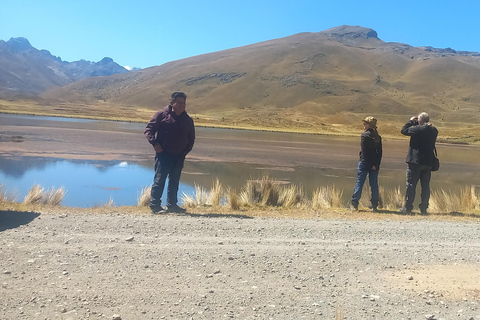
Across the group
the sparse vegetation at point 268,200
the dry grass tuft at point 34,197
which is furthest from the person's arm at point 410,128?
the dry grass tuft at point 34,197

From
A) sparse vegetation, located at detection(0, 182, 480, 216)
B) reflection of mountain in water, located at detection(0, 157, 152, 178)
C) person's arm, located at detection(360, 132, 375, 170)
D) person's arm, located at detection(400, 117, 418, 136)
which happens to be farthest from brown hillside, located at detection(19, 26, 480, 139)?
person's arm, located at detection(360, 132, 375, 170)

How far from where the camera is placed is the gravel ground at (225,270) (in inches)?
140

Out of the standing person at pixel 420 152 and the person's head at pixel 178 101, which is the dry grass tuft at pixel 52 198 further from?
the standing person at pixel 420 152

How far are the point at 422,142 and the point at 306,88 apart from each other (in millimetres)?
123743

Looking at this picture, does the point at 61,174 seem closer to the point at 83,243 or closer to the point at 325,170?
the point at 83,243

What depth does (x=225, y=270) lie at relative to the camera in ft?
14.5

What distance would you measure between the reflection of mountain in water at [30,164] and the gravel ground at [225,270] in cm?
806

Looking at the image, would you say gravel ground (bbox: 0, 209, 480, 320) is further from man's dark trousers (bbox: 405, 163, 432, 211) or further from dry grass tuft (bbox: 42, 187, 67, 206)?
man's dark trousers (bbox: 405, 163, 432, 211)

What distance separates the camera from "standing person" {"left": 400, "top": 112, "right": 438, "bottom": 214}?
8.70 meters

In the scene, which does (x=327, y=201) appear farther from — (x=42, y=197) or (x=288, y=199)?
(x=42, y=197)

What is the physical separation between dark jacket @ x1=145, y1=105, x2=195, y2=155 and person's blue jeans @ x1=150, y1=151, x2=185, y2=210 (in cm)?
16

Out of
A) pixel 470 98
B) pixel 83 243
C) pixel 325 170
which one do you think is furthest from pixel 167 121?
pixel 470 98

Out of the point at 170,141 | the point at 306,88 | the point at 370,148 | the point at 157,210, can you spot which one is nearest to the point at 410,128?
the point at 370,148

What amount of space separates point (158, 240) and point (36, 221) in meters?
1.93
